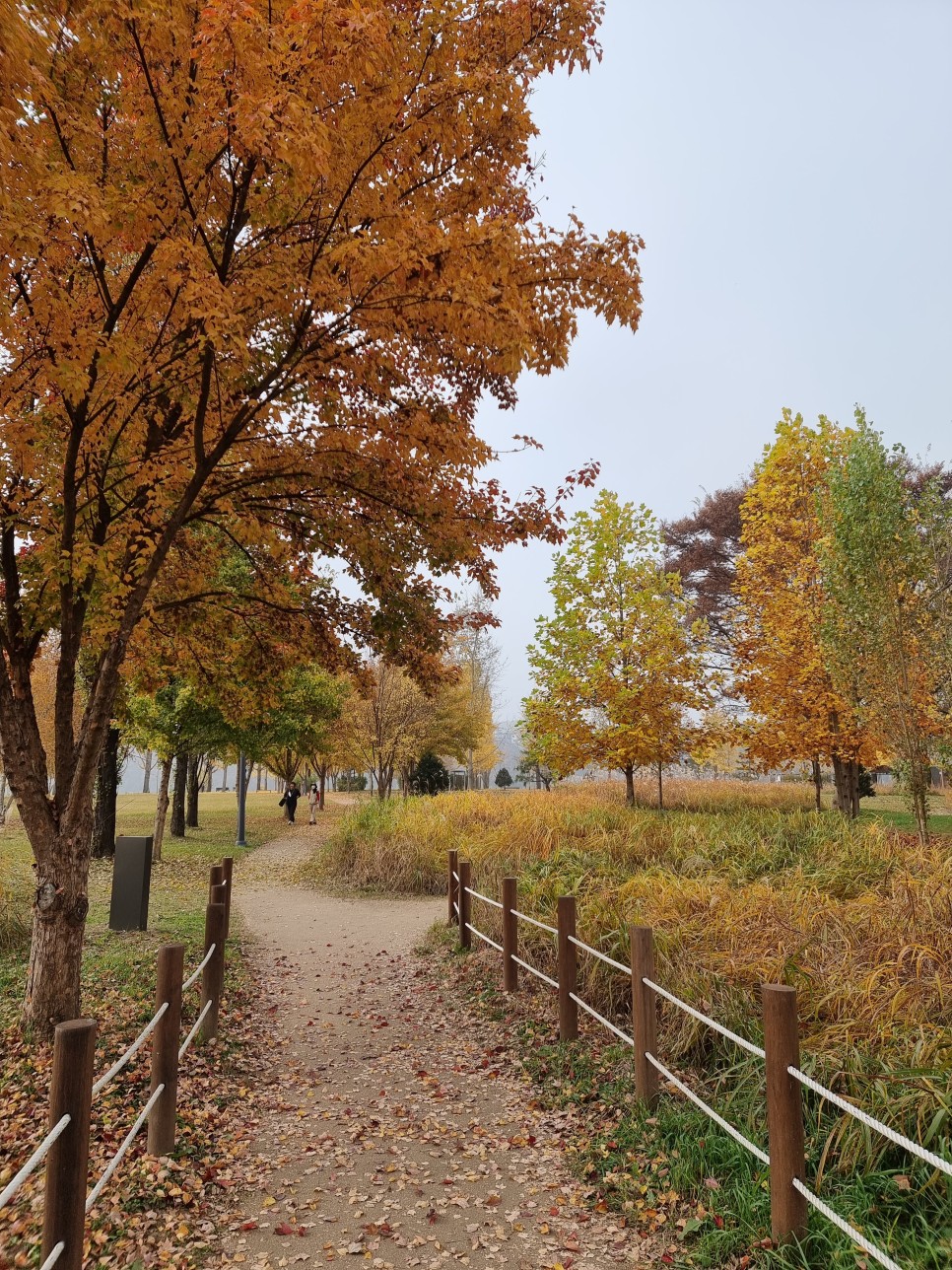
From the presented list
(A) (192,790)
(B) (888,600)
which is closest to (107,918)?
(B) (888,600)

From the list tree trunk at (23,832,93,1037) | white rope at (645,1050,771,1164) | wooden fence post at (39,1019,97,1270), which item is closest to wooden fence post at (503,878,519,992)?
white rope at (645,1050,771,1164)

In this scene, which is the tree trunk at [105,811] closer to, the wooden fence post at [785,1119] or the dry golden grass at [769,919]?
the dry golden grass at [769,919]

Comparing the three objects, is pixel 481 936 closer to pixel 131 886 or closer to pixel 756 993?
pixel 756 993

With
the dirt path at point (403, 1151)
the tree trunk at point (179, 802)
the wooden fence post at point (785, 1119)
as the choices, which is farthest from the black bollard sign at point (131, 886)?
the tree trunk at point (179, 802)

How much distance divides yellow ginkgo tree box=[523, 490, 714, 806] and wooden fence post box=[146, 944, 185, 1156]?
1177 cm

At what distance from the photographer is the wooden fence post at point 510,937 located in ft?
24.3

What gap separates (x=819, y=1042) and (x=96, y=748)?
16.8 ft

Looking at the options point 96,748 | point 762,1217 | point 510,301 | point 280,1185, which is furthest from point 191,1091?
point 510,301

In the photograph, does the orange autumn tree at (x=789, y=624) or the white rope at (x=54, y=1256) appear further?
the orange autumn tree at (x=789, y=624)

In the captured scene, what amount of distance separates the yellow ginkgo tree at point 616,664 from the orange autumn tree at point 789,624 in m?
1.18

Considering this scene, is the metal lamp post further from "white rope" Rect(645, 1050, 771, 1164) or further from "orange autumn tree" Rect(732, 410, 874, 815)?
"white rope" Rect(645, 1050, 771, 1164)

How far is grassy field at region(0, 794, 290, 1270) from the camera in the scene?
3682 millimetres

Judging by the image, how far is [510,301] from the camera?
449 cm

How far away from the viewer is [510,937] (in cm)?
744
